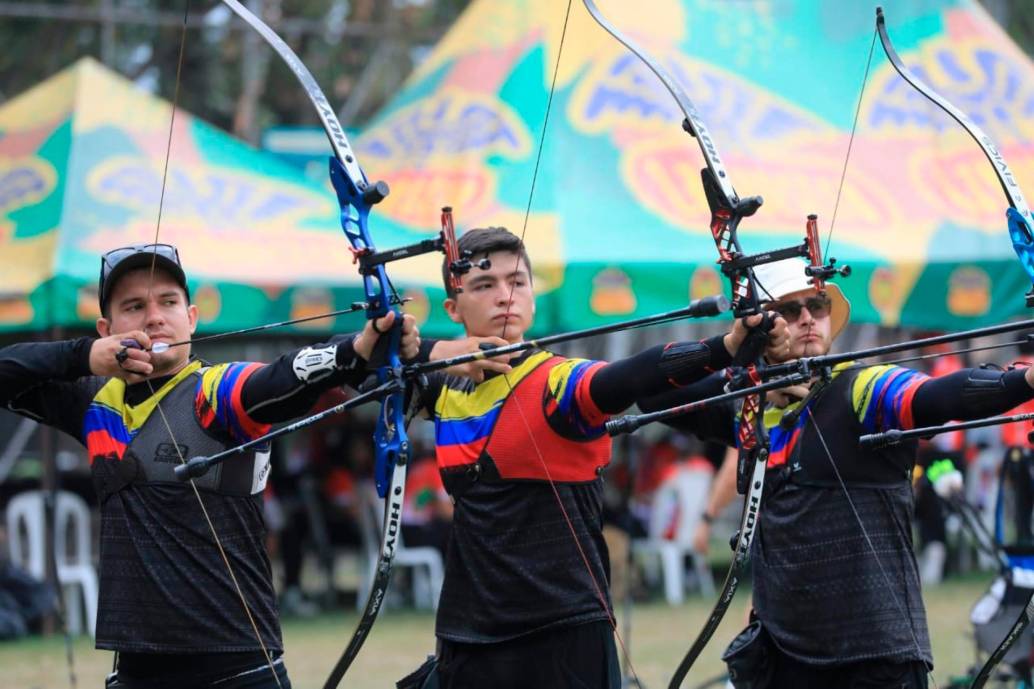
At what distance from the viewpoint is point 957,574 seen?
13086mm

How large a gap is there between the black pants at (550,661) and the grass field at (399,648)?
3.95m

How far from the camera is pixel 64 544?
37.3 ft

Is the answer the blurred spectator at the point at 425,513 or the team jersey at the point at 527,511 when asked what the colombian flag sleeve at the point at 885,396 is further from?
the blurred spectator at the point at 425,513

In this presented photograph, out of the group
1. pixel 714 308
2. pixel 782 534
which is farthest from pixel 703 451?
pixel 714 308

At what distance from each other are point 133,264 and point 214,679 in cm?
104

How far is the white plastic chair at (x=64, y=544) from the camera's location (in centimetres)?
1038

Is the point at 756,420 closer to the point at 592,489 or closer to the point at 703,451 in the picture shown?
the point at 592,489

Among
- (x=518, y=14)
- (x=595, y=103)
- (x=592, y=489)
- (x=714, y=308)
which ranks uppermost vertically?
(x=518, y=14)

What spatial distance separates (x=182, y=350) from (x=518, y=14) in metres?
7.26

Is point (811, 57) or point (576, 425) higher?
point (811, 57)

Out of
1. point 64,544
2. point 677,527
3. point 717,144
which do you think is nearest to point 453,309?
point 717,144

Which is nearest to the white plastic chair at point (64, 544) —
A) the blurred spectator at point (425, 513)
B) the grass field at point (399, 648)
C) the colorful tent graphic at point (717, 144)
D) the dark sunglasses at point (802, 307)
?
the grass field at point (399, 648)

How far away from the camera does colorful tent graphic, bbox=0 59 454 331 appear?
31.6ft

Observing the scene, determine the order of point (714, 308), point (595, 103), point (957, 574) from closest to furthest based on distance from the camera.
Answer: point (714, 308), point (595, 103), point (957, 574)
